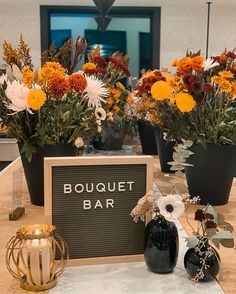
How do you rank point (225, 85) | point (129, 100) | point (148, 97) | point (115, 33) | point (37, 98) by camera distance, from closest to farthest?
point (37, 98) < point (225, 85) < point (148, 97) < point (129, 100) < point (115, 33)

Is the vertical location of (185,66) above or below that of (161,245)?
above

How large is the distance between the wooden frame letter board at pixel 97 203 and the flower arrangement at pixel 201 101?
397 millimetres

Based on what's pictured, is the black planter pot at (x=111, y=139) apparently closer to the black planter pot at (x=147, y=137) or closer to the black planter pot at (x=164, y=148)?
the black planter pot at (x=147, y=137)

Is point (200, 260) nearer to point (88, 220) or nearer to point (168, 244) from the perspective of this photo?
point (168, 244)

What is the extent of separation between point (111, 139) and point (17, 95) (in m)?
1.26

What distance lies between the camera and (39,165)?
1.53m

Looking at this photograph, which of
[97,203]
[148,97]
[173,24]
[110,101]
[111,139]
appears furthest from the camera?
[173,24]

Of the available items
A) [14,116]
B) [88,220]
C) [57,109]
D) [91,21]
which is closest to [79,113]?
[57,109]

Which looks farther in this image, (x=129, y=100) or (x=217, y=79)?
(x=129, y=100)

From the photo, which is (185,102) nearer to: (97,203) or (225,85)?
(225,85)

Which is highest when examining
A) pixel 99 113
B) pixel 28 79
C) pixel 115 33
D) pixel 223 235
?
pixel 115 33

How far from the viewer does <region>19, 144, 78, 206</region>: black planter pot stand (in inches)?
59.0

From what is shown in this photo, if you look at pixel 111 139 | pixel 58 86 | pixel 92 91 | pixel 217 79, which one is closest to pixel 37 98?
pixel 58 86

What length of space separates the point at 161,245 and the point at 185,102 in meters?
0.53
